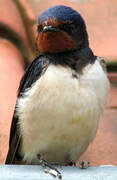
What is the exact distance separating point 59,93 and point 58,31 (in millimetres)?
189

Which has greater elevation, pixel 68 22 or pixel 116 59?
pixel 68 22

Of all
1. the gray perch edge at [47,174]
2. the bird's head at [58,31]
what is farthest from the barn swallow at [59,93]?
the gray perch edge at [47,174]

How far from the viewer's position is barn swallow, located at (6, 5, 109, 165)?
1.59 m

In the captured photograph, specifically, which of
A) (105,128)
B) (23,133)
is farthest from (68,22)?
(105,128)

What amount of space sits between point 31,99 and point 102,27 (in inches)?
32.8

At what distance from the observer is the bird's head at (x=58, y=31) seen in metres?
1.63

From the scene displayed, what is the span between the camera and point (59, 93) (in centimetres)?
158

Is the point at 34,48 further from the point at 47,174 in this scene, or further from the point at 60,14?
the point at 47,174

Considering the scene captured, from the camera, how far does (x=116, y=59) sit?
2.15 meters

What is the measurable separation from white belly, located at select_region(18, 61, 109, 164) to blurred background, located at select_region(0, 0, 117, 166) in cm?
19

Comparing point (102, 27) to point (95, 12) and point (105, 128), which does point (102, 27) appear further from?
point (105, 128)

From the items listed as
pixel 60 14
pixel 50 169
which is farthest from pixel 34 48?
pixel 50 169

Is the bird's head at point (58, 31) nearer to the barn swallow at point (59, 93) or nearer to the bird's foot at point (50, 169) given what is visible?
the barn swallow at point (59, 93)

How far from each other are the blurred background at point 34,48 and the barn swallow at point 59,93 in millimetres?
178
